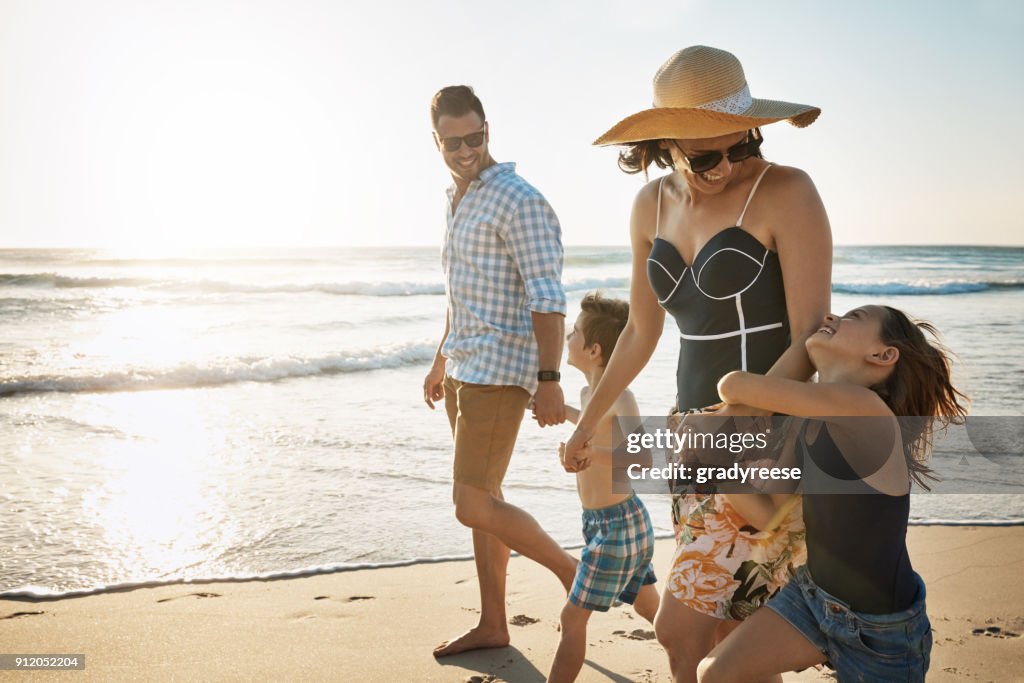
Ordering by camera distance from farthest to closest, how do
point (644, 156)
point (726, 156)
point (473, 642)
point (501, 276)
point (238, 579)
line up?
point (238, 579) → point (473, 642) → point (501, 276) → point (644, 156) → point (726, 156)

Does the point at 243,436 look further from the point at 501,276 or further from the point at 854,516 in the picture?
the point at 854,516

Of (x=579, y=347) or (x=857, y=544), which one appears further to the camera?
(x=579, y=347)

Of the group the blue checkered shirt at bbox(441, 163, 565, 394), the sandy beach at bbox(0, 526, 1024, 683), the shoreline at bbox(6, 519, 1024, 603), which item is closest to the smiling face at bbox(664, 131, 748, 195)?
the blue checkered shirt at bbox(441, 163, 565, 394)

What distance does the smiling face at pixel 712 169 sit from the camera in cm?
222

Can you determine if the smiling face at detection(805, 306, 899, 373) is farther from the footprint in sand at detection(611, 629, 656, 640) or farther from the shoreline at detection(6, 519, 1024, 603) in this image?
the shoreline at detection(6, 519, 1024, 603)

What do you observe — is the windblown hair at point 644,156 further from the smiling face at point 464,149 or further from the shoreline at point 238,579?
the shoreline at point 238,579

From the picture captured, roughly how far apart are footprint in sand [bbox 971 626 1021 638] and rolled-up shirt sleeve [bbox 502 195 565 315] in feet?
7.29

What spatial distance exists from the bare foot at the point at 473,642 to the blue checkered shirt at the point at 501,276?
99 cm

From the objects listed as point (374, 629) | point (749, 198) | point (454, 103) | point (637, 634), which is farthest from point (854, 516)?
point (374, 629)

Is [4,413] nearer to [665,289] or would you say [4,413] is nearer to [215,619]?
[215,619]

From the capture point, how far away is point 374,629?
3871 mm

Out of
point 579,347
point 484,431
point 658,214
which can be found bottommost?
point 484,431

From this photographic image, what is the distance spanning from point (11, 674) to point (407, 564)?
72.9 inches

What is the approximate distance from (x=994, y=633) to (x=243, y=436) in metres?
5.85
